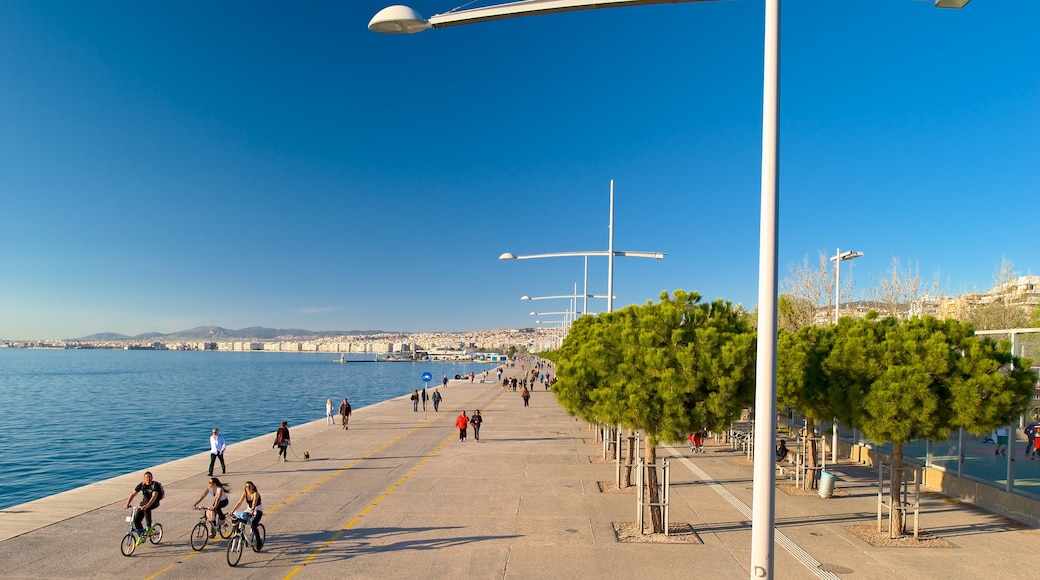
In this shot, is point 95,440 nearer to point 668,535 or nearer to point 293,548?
point 293,548

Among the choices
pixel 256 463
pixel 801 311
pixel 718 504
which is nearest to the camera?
pixel 718 504

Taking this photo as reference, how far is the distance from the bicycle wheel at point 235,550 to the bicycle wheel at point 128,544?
205cm

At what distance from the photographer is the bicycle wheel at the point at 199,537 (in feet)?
42.6

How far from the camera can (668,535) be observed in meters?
14.3

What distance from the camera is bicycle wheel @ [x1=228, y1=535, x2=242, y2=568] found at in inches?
472

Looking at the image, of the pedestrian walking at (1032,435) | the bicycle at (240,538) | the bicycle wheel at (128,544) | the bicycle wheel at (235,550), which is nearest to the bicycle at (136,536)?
the bicycle wheel at (128,544)

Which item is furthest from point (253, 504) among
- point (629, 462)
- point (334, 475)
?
point (629, 462)

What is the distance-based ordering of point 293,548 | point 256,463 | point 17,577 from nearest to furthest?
1. point 17,577
2. point 293,548
3. point 256,463

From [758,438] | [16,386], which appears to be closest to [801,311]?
[758,438]

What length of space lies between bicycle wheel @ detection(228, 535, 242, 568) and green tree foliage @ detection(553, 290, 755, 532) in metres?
7.60

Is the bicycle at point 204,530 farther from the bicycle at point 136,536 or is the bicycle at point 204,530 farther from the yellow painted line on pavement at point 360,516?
the yellow painted line on pavement at point 360,516

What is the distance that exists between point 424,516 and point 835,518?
10013 mm

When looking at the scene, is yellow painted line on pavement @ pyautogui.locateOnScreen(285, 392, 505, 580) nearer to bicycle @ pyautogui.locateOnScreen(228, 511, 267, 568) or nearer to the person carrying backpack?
bicycle @ pyautogui.locateOnScreen(228, 511, 267, 568)

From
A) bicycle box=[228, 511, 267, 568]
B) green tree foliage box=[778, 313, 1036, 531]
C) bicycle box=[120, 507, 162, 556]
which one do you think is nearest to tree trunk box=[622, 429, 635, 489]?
green tree foliage box=[778, 313, 1036, 531]
